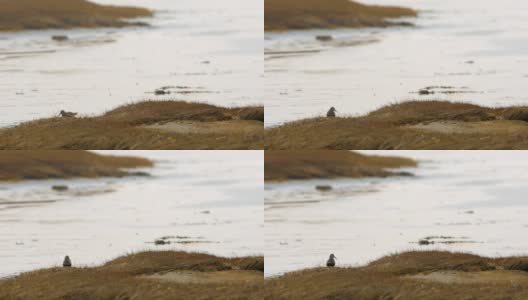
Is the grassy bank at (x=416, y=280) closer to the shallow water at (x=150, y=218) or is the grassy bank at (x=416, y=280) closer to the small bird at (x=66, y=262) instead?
the shallow water at (x=150, y=218)

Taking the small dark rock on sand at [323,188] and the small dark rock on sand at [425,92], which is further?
the small dark rock on sand at [323,188]

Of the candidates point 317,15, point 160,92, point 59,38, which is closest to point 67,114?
point 160,92

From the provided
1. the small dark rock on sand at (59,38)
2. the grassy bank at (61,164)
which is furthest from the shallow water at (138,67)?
the grassy bank at (61,164)

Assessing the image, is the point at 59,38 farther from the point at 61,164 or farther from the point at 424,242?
the point at 424,242

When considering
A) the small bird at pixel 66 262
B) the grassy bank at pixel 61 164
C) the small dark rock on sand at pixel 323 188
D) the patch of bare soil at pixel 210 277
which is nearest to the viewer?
the patch of bare soil at pixel 210 277

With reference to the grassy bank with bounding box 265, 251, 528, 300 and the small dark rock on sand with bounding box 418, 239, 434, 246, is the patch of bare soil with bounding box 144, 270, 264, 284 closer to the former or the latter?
the grassy bank with bounding box 265, 251, 528, 300

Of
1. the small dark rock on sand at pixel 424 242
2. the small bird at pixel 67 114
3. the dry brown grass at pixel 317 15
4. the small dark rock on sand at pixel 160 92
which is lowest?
the small dark rock on sand at pixel 424 242

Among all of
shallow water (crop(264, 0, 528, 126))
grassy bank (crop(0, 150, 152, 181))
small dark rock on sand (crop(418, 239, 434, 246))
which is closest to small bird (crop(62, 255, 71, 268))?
shallow water (crop(264, 0, 528, 126))

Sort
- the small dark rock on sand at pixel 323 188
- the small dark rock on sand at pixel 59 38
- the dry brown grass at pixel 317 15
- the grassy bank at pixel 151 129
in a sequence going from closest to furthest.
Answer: the grassy bank at pixel 151 129 → the small dark rock on sand at pixel 323 188 → the dry brown grass at pixel 317 15 → the small dark rock on sand at pixel 59 38
